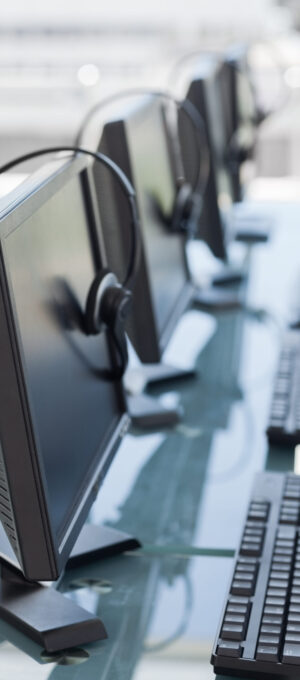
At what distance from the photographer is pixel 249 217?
237 cm

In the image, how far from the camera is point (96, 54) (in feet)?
29.4

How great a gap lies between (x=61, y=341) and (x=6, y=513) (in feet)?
0.50

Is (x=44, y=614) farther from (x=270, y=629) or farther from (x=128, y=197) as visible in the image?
(x=128, y=197)

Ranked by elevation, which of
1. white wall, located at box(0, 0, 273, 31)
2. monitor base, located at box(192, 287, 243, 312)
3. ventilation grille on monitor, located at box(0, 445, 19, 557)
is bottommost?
monitor base, located at box(192, 287, 243, 312)

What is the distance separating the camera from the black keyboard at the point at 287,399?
121 cm

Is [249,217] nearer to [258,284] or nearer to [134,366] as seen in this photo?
[258,284]

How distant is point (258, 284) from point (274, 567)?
42.6 inches

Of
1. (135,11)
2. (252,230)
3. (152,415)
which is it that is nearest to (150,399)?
(152,415)

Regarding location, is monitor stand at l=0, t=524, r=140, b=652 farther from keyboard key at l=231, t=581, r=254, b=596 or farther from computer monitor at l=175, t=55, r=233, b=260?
computer monitor at l=175, t=55, r=233, b=260

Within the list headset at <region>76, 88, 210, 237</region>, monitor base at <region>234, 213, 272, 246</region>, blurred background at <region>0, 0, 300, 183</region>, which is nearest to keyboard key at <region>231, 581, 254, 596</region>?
headset at <region>76, 88, 210, 237</region>

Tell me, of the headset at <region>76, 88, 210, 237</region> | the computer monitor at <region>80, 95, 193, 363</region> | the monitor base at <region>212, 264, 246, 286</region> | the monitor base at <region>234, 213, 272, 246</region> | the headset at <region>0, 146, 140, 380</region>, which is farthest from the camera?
the monitor base at <region>234, 213, 272, 246</region>

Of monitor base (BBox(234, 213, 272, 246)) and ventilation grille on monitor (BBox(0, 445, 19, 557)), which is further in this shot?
monitor base (BBox(234, 213, 272, 246))

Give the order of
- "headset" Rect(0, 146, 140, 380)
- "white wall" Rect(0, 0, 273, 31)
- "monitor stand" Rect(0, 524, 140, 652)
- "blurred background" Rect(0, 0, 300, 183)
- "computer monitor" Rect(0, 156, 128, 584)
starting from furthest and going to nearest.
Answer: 1. "white wall" Rect(0, 0, 273, 31)
2. "blurred background" Rect(0, 0, 300, 183)
3. "headset" Rect(0, 146, 140, 380)
4. "monitor stand" Rect(0, 524, 140, 652)
5. "computer monitor" Rect(0, 156, 128, 584)

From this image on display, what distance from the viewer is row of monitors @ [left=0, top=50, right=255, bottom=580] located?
0.70 metres
